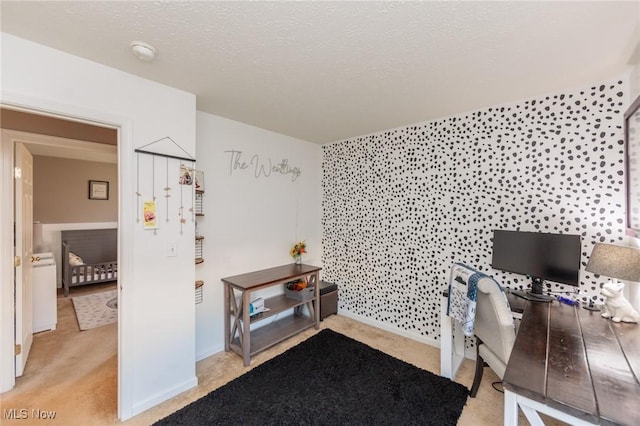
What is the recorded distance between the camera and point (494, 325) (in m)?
1.72

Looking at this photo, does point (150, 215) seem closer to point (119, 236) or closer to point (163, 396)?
point (119, 236)

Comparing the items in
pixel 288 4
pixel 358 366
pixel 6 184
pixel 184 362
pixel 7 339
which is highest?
pixel 288 4

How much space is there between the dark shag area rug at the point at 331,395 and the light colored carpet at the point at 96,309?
2.38m

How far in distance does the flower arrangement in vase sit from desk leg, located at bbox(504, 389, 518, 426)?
8.60 feet

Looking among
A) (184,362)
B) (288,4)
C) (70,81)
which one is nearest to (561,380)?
(288,4)

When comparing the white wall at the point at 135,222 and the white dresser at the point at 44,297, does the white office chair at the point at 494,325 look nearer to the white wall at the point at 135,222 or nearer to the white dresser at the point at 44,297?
the white wall at the point at 135,222

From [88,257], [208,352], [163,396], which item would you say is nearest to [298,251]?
[208,352]

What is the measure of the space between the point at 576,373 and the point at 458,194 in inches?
72.1

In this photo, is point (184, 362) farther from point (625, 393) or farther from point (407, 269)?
point (625, 393)

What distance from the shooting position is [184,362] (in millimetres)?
2146

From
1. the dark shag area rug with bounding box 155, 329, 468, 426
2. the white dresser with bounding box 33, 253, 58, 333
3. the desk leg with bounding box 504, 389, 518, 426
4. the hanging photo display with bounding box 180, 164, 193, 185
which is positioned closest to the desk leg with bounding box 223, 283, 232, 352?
the dark shag area rug with bounding box 155, 329, 468, 426

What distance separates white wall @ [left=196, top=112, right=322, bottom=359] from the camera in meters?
2.68

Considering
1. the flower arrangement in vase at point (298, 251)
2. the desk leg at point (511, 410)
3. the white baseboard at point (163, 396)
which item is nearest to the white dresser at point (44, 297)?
the white baseboard at point (163, 396)

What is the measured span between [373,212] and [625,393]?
2512 millimetres
